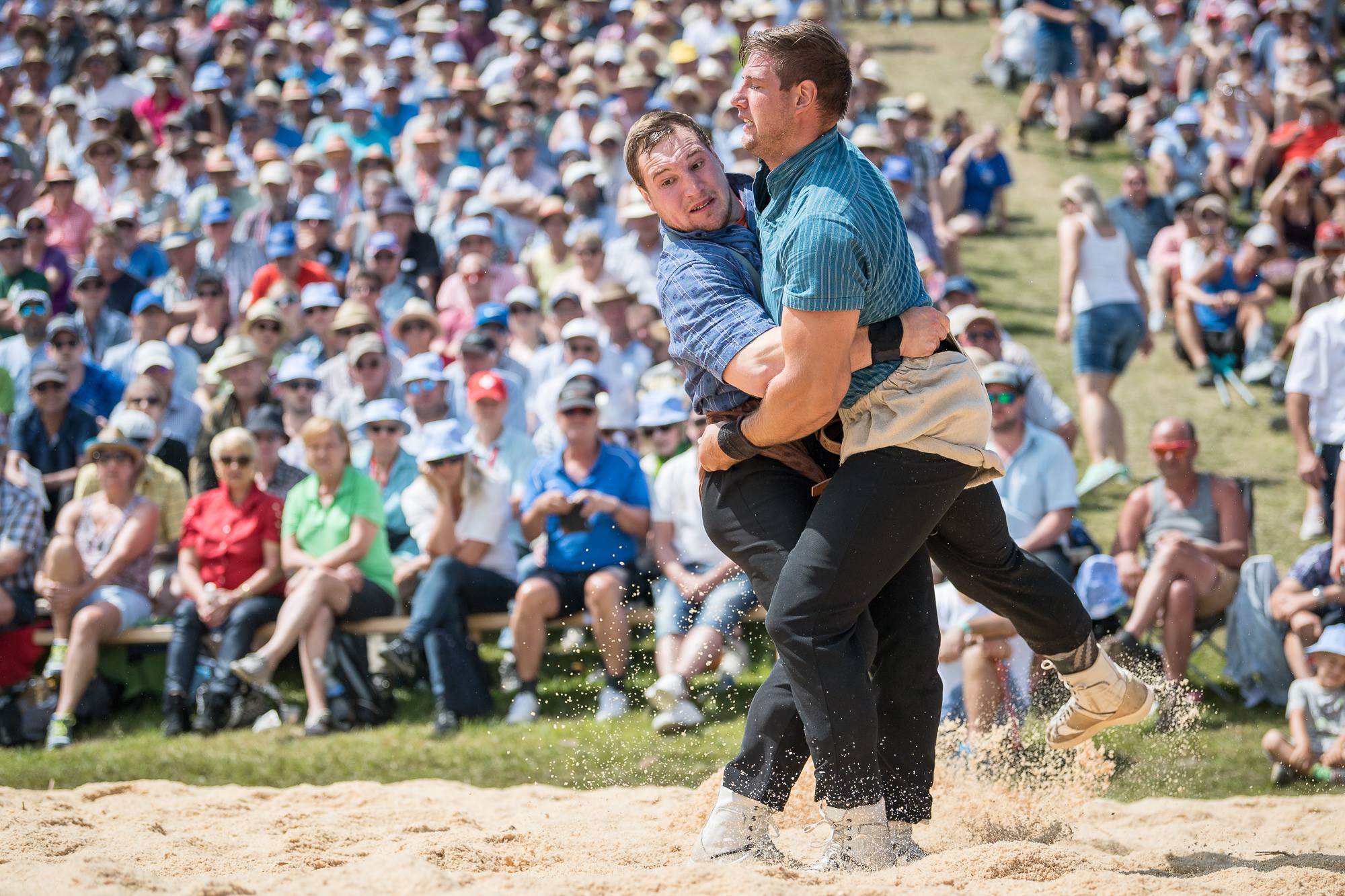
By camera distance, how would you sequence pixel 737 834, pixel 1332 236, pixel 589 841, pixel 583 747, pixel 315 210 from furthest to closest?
pixel 315 210
pixel 1332 236
pixel 583 747
pixel 589 841
pixel 737 834

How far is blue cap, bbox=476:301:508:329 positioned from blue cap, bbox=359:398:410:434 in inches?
45.3

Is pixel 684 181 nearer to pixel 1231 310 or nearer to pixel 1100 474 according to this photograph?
pixel 1100 474

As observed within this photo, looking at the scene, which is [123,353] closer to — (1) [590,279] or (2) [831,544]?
(1) [590,279]

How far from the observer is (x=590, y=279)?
34.0ft

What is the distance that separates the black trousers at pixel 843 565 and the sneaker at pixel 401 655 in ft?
12.3

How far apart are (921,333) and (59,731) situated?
5.66 m

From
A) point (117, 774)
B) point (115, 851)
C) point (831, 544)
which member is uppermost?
point (831, 544)

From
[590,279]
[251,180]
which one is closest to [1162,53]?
[590,279]

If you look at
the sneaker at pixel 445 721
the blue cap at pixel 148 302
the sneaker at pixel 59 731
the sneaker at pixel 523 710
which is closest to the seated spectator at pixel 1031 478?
the sneaker at pixel 523 710

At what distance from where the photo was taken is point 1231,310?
11.0 m

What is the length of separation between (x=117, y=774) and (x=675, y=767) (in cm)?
273

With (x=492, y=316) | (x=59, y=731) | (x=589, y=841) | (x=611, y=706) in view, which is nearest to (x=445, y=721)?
(x=611, y=706)

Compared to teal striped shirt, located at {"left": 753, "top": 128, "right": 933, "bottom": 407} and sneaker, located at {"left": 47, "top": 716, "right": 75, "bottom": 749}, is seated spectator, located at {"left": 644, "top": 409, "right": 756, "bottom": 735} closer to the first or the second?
sneaker, located at {"left": 47, "top": 716, "right": 75, "bottom": 749}

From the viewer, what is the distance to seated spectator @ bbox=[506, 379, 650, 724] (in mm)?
7402
